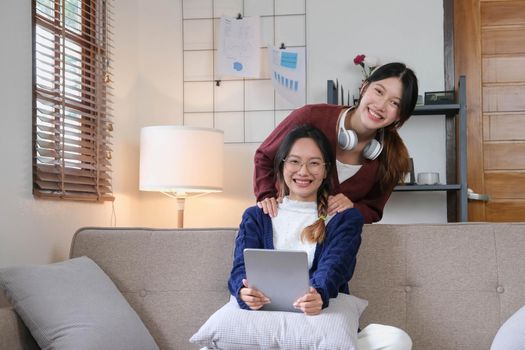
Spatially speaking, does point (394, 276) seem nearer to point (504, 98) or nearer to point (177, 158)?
point (177, 158)

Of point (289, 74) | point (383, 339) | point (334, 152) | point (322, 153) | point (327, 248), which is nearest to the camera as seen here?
point (383, 339)

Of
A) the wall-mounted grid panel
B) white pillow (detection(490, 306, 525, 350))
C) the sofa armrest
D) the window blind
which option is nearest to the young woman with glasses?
white pillow (detection(490, 306, 525, 350))

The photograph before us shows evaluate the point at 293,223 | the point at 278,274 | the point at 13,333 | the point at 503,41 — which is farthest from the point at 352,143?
the point at 503,41

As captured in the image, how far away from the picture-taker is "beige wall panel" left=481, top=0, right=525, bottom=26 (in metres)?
3.31

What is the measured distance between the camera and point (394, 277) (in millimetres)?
2035

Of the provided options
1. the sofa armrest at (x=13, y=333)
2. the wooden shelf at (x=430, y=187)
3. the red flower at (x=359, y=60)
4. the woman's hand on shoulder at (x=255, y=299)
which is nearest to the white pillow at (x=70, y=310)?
the sofa armrest at (x=13, y=333)

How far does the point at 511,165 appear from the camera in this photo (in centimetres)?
329

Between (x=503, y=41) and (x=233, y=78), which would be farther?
(x=233, y=78)

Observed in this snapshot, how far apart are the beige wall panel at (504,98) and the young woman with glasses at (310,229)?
161 cm

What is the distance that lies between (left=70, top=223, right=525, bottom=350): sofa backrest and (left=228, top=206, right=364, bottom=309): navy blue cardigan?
0.18 meters

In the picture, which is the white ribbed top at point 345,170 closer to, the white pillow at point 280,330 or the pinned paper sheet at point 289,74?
the white pillow at point 280,330

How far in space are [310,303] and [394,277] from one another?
1.53 feet

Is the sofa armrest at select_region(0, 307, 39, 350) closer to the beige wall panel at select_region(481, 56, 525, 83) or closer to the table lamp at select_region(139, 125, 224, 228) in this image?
the table lamp at select_region(139, 125, 224, 228)

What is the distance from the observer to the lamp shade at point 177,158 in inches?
115
